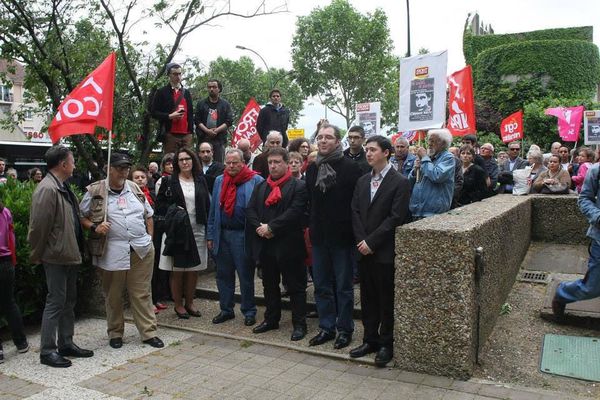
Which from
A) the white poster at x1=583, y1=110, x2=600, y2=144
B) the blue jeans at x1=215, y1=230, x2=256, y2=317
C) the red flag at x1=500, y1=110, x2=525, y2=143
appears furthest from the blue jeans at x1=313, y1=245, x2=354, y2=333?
the red flag at x1=500, y1=110, x2=525, y2=143

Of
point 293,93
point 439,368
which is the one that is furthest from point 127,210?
point 293,93

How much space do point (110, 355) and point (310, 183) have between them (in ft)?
8.84

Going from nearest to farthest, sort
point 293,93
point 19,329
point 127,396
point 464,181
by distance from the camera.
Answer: point 127,396 < point 19,329 < point 464,181 < point 293,93

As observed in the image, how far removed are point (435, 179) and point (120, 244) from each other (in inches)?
132

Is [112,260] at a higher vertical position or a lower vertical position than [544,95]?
lower

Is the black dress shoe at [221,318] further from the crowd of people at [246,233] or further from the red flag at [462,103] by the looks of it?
the red flag at [462,103]

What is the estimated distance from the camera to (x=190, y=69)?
9492mm

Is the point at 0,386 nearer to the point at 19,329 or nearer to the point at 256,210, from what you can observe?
the point at 19,329

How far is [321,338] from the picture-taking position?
5.70 m

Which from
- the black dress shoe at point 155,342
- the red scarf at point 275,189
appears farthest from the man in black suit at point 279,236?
the black dress shoe at point 155,342

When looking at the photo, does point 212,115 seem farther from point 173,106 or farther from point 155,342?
point 155,342

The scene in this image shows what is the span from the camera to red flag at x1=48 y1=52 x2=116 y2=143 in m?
5.84

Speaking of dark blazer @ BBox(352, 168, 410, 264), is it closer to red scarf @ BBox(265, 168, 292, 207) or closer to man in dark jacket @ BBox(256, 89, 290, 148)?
red scarf @ BBox(265, 168, 292, 207)

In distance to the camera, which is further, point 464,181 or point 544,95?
point 544,95
